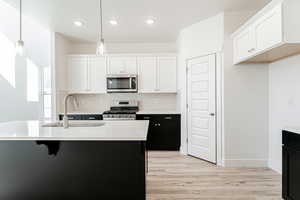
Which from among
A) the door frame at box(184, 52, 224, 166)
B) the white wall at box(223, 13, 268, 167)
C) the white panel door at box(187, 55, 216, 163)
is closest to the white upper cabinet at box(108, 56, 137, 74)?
the white panel door at box(187, 55, 216, 163)

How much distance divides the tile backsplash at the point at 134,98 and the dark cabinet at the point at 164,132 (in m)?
0.60

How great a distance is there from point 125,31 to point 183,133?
8.12 ft

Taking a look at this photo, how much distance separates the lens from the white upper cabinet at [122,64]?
4.42m

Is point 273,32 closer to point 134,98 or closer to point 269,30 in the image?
point 269,30

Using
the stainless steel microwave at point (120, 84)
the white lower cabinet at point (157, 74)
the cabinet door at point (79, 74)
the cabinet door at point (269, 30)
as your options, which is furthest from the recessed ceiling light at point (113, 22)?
the cabinet door at point (269, 30)

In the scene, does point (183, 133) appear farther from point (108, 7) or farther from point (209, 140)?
point (108, 7)

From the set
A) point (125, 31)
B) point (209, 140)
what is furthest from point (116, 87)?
point (209, 140)

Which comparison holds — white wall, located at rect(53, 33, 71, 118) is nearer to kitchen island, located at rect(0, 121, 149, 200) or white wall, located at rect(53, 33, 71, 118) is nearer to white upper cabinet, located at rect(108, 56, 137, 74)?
white upper cabinet, located at rect(108, 56, 137, 74)

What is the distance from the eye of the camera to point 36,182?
1734 millimetres

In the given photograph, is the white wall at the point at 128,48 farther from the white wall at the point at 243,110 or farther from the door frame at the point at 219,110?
the white wall at the point at 243,110

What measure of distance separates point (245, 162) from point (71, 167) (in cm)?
280

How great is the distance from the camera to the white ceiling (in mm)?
2887

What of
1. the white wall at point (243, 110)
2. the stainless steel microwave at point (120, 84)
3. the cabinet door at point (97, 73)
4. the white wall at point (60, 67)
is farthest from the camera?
the cabinet door at point (97, 73)

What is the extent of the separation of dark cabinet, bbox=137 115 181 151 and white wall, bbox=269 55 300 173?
68.9 inches
